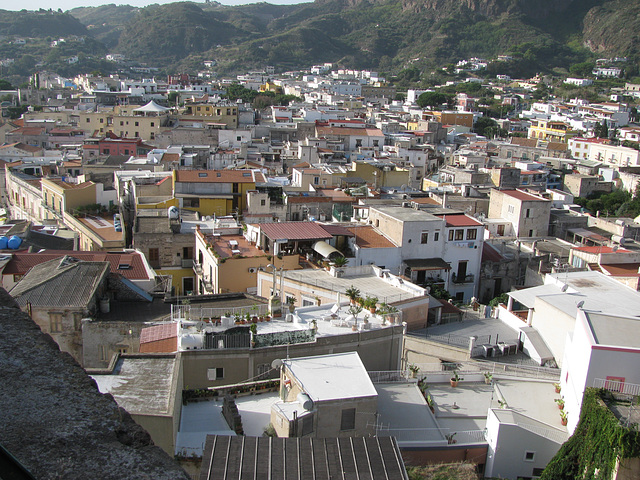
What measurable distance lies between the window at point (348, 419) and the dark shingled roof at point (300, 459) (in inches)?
82.7

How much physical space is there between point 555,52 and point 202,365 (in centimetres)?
16089

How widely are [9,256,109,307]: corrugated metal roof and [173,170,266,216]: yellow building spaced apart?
12.9 m

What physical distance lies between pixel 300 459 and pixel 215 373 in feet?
16.0

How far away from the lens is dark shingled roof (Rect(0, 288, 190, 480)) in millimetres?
2469

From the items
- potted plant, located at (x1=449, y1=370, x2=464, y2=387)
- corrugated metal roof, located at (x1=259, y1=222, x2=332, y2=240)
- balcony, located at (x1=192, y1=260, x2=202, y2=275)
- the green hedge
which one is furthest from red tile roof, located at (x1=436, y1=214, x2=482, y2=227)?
the green hedge

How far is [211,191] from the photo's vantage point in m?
Result: 31.2

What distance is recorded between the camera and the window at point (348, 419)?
11.4 metres

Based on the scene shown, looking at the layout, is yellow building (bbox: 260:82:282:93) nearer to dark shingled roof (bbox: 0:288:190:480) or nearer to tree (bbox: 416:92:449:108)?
tree (bbox: 416:92:449:108)

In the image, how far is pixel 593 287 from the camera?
71.1 ft

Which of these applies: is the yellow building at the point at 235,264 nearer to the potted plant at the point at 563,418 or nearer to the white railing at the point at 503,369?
the white railing at the point at 503,369

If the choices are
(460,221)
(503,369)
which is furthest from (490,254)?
(503,369)

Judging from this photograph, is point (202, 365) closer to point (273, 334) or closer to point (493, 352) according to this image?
point (273, 334)

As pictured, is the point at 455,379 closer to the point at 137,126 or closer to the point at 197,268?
the point at 197,268

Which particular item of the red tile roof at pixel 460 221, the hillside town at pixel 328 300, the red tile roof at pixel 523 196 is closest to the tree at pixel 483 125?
the hillside town at pixel 328 300
